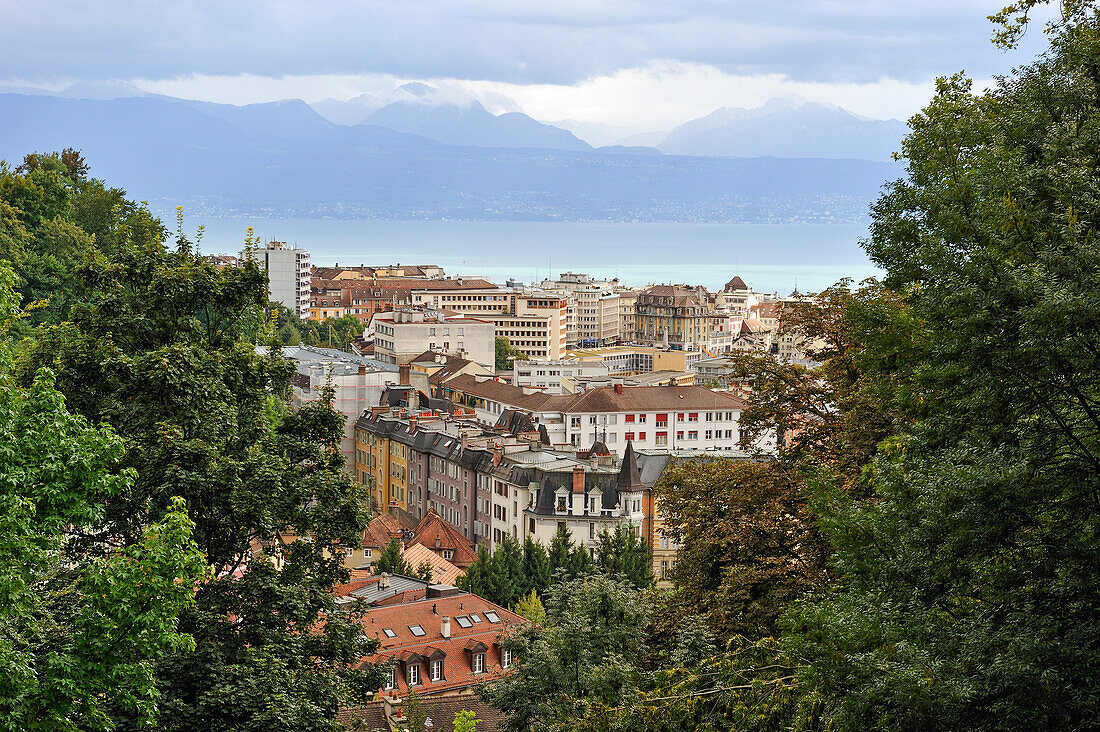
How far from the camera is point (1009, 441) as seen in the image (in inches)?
363

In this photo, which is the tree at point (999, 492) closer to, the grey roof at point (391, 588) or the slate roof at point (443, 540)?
the grey roof at point (391, 588)

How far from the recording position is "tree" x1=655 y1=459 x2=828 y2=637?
1662 centimetres

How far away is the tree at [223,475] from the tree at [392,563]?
2417cm

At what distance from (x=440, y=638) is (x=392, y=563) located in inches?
340

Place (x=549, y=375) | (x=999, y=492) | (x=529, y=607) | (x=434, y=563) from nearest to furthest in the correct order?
1. (x=999, y=492)
2. (x=529, y=607)
3. (x=434, y=563)
4. (x=549, y=375)

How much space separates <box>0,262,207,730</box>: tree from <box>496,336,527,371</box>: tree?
105772 mm

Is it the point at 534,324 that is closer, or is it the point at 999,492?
the point at 999,492

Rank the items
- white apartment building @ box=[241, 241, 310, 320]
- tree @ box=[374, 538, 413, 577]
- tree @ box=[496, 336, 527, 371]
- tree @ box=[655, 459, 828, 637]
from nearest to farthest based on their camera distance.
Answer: tree @ box=[655, 459, 828, 637], tree @ box=[374, 538, 413, 577], tree @ box=[496, 336, 527, 371], white apartment building @ box=[241, 241, 310, 320]

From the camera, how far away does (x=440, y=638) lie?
108 feet

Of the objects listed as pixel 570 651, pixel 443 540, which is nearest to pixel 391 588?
pixel 443 540

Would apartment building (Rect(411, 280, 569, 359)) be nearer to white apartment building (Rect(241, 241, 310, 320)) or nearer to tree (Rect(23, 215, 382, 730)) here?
white apartment building (Rect(241, 241, 310, 320))

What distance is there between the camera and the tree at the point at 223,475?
44.8 feet

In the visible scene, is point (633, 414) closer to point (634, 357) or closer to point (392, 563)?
point (392, 563)

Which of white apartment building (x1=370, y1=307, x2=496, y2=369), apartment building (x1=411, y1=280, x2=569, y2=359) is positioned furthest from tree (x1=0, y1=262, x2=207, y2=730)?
apartment building (x1=411, y1=280, x2=569, y2=359)
